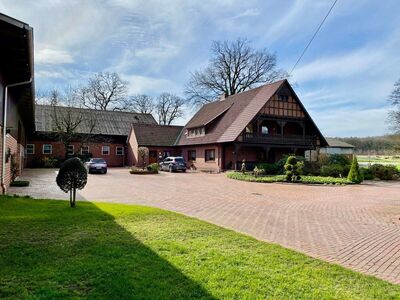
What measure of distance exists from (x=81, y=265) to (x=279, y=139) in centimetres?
2842

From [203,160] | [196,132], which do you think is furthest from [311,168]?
[196,132]

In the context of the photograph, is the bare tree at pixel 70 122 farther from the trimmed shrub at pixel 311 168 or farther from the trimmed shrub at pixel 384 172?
the trimmed shrub at pixel 384 172

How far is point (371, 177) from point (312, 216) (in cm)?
1939

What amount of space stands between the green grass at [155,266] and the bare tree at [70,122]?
101 feet

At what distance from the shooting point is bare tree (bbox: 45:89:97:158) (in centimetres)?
3538

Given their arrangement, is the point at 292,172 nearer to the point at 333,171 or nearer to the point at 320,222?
the point at 333,171

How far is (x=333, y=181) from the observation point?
2122cm

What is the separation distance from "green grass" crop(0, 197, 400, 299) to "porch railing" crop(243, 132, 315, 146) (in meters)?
22.9

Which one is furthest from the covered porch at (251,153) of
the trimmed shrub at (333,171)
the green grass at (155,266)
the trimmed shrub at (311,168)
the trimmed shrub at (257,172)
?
the green grass at (155,266)

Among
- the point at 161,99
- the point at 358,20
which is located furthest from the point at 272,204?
the point at 161,99

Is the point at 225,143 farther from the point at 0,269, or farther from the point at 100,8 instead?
the point at 0,269

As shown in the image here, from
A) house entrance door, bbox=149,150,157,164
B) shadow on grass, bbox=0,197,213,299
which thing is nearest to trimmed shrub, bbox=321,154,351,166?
house entrance door, bbox=149,150,157,164

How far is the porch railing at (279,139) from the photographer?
29.3m

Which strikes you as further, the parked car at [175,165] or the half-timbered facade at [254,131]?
the parked car at [175,165]
